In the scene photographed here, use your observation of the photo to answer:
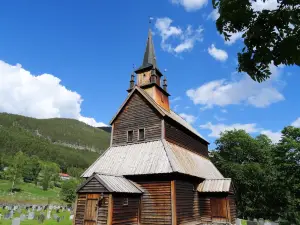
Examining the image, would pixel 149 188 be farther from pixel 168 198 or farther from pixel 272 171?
pixel 272 171

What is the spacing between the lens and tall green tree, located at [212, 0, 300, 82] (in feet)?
13.7

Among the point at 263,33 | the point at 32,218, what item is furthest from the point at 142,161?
the point at 32,218

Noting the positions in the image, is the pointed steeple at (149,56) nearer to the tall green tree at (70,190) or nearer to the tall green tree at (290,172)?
the tall green tree at (290,172)

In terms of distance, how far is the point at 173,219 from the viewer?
48.6 feet

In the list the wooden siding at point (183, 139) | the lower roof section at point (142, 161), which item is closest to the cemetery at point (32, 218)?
the lower roof section at point (142, 161)

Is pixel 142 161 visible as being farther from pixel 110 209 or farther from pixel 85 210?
pixel 85 210

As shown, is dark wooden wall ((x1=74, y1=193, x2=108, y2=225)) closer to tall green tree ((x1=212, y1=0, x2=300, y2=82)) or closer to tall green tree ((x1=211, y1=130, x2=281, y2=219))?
tall green tree ((x1=212, y1=0, x2=300, y2=82))

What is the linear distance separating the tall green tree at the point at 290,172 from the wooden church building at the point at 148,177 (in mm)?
17242

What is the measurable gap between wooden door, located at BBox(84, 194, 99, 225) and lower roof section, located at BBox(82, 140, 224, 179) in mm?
2461

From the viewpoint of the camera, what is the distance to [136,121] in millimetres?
20922

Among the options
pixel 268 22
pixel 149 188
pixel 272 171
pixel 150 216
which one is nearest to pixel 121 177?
pixel 149 188

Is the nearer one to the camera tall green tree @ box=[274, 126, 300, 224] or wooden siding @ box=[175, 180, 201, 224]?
wooden siding @ box=[175, 180, 201, 224]

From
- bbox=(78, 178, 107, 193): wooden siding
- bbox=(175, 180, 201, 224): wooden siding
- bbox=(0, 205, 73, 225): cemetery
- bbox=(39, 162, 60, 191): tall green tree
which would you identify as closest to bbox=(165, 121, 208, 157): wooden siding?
bbox=(175, 180, 201, 224): wooden siding

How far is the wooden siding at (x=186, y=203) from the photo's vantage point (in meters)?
15.9
